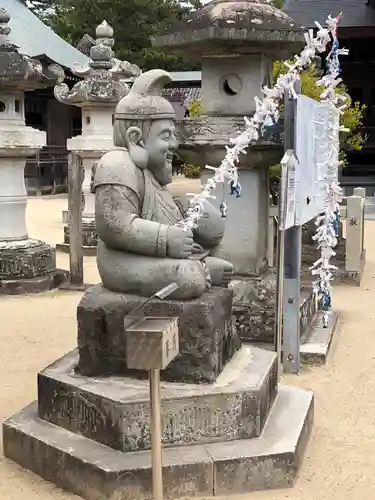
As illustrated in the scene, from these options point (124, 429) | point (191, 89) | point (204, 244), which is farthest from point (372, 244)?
point (191, 89)

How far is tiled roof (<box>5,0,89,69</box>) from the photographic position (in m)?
21.8

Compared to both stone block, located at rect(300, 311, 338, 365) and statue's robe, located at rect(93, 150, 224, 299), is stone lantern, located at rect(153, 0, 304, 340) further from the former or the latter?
statue's robe, located at rect(93, 150, 224, 299)

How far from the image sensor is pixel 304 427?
388cm

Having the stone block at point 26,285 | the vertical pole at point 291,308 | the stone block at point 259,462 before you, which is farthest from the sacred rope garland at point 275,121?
the stone block at point 26,285

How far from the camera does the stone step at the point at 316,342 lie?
18.2 feet

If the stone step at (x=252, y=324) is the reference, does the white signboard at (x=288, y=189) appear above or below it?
Answer: above

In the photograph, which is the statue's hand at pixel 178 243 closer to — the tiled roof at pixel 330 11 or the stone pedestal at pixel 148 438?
the stone pedestal at pixel 148 438

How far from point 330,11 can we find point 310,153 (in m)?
16.2

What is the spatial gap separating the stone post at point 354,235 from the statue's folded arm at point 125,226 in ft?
18.3

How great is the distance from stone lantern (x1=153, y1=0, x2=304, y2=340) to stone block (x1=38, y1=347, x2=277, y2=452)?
7.30 ft

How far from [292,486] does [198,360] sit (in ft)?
2.45

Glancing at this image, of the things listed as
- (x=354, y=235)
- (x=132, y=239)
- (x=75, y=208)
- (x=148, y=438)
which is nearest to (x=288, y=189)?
(x=132, y=239)

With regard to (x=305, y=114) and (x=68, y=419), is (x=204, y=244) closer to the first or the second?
(x=68, y=419)

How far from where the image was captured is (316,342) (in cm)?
584
